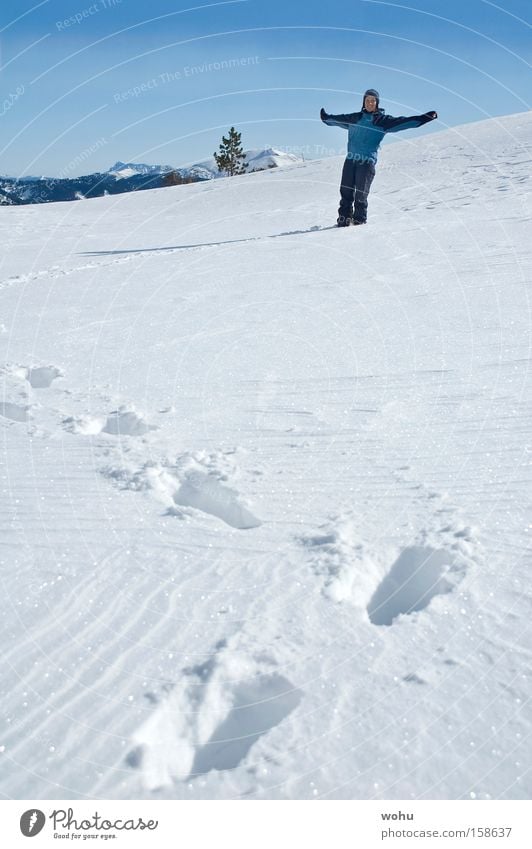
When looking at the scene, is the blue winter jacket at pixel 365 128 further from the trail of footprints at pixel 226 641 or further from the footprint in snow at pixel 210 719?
the footprint in snow at pixel 210 719

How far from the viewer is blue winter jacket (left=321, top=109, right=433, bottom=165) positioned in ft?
28.8

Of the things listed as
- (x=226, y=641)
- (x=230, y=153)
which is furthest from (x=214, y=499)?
(x=230, y=153)

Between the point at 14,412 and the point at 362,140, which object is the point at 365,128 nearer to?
the point at 362,140

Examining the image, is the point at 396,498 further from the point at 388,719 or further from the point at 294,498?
the point at 388,719

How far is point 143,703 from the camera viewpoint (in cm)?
209

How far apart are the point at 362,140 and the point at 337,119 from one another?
1.49 ft

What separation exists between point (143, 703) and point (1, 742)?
17.1 inches

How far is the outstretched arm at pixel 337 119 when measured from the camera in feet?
29.8

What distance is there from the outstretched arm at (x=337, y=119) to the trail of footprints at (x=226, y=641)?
6977 mm

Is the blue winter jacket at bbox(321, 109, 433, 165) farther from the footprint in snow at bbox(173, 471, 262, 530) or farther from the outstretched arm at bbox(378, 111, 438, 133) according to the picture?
the footprint in snow at bbox(173, 471, 262, 530)

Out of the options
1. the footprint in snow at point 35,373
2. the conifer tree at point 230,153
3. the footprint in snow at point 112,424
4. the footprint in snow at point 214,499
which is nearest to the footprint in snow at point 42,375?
the footprint in snow at point 35,373

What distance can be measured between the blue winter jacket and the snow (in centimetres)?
339

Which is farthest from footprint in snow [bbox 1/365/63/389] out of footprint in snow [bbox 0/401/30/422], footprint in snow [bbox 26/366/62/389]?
footprint in snow [bbox 0/401/30/422]

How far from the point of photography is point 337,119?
29.9ft
